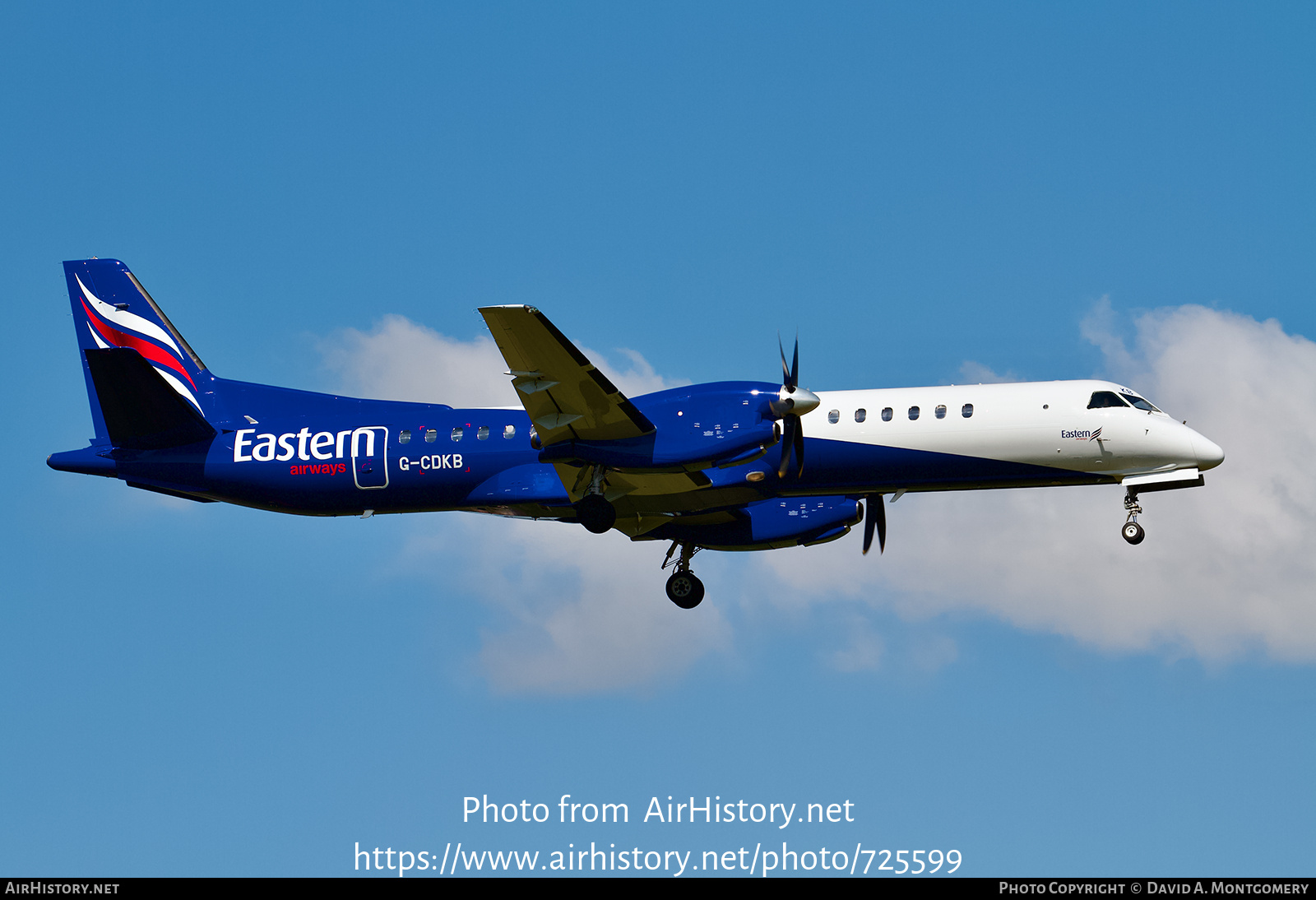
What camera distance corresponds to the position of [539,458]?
26.1 m

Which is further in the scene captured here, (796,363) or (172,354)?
(172,354)

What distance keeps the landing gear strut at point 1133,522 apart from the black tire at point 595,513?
32.3 feet

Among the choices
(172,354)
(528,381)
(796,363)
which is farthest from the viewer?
(172,354)

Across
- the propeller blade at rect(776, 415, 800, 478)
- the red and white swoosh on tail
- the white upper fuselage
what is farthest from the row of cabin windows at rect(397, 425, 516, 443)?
the red and white swoosh on tail

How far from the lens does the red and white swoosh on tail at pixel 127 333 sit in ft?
101

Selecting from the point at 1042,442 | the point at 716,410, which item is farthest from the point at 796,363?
the point at 1042,442

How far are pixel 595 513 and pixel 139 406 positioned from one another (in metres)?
9.37

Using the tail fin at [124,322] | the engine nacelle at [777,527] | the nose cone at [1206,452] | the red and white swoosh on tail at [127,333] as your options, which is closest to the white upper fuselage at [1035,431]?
the nose cone at [1206,452]

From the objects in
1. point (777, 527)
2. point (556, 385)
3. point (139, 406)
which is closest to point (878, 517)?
point (777, 527)

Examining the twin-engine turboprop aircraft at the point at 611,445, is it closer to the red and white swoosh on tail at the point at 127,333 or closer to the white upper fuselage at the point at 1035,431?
the white upper fuselage at the point at 1035,431

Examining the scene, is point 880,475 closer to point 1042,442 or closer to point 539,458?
point 1042,442

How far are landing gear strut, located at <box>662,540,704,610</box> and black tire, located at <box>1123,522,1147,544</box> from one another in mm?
9110
